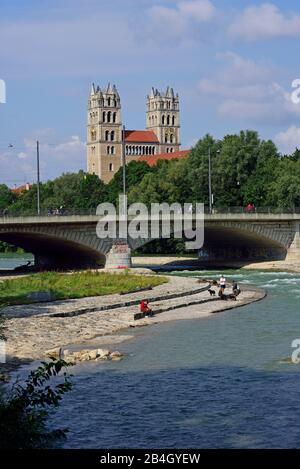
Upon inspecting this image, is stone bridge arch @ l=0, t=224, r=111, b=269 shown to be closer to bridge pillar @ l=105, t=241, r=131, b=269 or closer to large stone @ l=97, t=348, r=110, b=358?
bridge pillar @ l=105, t=241, r=131, b=269

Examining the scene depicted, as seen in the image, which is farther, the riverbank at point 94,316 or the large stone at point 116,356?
the riverbank at point 94,316

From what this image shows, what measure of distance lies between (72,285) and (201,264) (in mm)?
42112

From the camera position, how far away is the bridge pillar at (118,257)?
89.7 meters

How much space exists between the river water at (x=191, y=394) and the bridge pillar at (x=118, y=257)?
146 feet

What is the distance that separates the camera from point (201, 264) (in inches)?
4158

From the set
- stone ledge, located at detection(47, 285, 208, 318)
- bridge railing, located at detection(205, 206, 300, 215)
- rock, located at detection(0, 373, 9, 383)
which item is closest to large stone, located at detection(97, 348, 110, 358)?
rock, located at detection(0, 373, 9, 383)

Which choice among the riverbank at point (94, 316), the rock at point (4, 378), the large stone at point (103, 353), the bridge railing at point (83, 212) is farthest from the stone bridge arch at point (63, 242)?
the rock at point (4, 378)

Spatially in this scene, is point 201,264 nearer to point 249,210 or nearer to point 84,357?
point 249,210

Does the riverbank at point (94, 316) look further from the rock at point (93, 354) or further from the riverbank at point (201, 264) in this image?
the riverbank at point (201, 264)

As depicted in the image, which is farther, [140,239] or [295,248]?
[295,248]

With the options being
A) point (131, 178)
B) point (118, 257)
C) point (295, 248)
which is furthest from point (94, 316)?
point (131, 178)

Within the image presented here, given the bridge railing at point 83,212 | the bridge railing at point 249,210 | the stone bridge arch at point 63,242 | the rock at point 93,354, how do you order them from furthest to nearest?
the bridge railing at point 249,210
the stone bridge arch at point 63,242
the bridge railing at point 83,212
the rock at point 93,354
